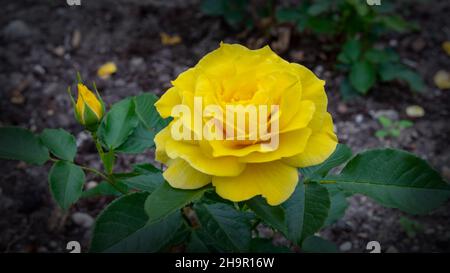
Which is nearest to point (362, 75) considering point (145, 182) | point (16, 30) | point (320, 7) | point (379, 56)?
point (379, 56)

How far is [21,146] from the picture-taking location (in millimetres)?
993

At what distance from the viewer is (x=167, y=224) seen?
923mm

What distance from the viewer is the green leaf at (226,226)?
880 millimetres

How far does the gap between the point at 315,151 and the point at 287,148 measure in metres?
0.06

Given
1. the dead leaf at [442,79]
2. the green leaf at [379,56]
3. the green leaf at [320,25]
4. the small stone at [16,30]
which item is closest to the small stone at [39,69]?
the small stone at [16,30]

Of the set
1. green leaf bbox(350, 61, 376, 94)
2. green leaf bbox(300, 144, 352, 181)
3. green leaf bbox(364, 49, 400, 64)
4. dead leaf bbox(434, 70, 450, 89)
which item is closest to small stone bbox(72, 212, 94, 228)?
green leaf bbox(300, 144, 352, 181)

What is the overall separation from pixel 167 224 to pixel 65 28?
181cm

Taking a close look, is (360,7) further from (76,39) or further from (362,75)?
(76,39)

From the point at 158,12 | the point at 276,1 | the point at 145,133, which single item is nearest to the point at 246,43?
the point at 276,1

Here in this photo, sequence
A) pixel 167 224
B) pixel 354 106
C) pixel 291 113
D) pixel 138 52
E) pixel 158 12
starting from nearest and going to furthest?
pixel 291 113
pixel 167 224
pixel 354 106
pixel 138 52
pixel 158 12

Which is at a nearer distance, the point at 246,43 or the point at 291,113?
the point at 291,113

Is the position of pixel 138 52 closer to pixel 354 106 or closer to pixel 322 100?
pixel 354 106

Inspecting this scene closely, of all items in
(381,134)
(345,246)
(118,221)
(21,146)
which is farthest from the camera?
(381,134)

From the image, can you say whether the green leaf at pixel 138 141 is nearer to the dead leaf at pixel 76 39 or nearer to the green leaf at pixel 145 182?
the green leaf at pixel 145 182
